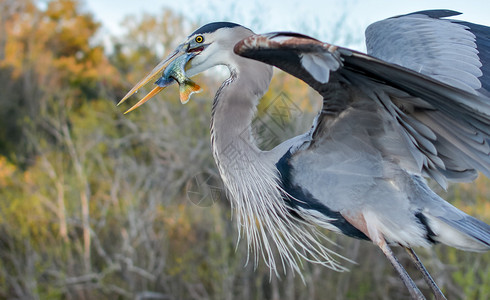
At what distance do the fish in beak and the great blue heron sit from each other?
0.04 ft

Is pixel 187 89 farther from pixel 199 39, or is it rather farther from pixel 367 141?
pixel 367 141

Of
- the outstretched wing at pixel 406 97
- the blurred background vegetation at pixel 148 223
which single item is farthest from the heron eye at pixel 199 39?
the blurred background vegetation at pixel 148 223

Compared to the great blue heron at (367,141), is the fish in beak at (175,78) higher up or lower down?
higher up

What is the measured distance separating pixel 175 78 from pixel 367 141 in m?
1.06

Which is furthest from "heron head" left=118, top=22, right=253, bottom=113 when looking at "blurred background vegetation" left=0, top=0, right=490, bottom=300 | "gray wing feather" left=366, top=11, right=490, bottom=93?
"blurred background vegetation" left=0, top=0, right=490, bottom=300

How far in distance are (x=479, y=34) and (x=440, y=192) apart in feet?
11.2


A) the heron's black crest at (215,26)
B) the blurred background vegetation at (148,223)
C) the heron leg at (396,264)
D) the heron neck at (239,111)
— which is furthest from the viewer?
the blurred background vegetation at (148,223)

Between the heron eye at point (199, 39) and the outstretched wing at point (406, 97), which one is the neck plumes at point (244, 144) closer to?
the heron eye at point (199, 39)

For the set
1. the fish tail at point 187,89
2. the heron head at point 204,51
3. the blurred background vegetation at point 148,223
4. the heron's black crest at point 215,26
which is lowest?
the blurred background vegetation at point 148,223

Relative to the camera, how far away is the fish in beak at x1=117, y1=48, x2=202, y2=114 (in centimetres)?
279

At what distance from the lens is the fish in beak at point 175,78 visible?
9.16 feet

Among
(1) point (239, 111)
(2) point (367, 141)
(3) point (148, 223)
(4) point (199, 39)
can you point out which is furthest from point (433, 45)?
(3) point (148, 223)

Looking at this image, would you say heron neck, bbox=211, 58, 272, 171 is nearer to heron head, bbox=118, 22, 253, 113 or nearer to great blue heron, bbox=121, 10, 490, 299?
great blue heron, bbox=121, 10, 490, 299

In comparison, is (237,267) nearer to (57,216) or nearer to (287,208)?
Result: (57,216)
